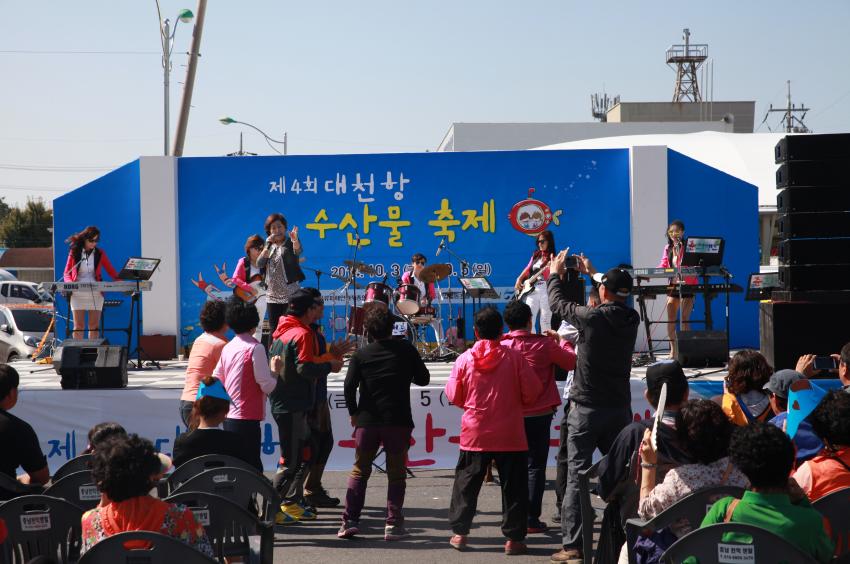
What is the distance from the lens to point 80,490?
4312 millimetres

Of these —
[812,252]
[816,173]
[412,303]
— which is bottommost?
[412,303]

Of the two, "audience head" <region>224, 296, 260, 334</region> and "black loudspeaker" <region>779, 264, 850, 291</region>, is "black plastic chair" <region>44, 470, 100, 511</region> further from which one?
"black loudspeaker" <region>779, 264, 850, 291</region>

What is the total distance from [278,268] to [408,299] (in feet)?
10.7

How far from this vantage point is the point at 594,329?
18.8ft

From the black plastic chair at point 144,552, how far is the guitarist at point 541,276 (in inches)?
311

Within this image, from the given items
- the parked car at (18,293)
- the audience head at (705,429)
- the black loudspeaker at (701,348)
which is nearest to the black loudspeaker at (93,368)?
the black loudspeaker at (701,348)

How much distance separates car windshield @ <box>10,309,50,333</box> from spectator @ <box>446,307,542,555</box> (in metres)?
15.7

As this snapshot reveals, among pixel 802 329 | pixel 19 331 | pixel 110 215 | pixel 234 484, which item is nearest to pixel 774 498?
pixel 234 484

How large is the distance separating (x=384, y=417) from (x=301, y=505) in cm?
132

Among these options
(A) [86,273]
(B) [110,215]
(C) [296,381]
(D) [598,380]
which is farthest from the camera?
(B) [110,215]

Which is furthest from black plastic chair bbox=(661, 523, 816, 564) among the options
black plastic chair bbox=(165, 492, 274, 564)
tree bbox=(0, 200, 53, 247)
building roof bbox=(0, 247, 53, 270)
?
tree bbox=(0, 200, 53, 247)

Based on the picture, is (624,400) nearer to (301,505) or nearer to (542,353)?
(542,353)

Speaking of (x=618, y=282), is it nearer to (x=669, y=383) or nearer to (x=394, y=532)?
(x=669, y=383)

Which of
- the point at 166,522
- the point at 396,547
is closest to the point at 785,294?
the point at 396,547
